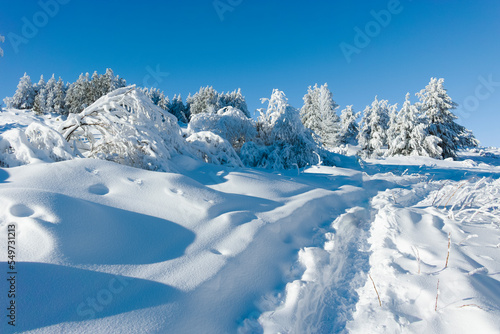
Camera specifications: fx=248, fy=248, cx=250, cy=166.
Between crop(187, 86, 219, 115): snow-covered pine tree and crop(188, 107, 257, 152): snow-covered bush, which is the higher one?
crop(187, 86, 219, 115): snow-covered pine tree

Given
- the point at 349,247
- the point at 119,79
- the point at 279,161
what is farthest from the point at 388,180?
the point at 119,79

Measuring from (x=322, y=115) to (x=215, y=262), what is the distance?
29.0 m

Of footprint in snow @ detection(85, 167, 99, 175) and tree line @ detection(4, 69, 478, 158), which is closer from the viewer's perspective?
footprint in snow @ detection(85, 167, 99, 175)

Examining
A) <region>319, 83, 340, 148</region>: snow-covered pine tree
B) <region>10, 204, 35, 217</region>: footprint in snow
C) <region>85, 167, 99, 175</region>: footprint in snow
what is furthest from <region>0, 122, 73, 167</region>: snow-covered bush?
<region>319, 83, 340, 148</region>: snow-covered pine tree

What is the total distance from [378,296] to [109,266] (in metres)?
2.06

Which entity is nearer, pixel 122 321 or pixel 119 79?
pixel 122 321

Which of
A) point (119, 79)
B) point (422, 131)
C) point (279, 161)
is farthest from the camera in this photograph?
point (119, 79)

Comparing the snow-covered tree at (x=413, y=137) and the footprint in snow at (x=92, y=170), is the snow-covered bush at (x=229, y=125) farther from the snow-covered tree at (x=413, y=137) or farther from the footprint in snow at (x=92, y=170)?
the snow-covered tree at (x=413, y=137)

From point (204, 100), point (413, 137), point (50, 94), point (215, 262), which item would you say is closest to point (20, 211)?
point (215, 262)

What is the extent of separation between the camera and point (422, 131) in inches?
734

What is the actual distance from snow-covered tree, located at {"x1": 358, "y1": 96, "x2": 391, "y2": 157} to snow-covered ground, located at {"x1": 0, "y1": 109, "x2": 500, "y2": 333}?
25.3m

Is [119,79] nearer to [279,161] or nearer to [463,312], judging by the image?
[279,161]

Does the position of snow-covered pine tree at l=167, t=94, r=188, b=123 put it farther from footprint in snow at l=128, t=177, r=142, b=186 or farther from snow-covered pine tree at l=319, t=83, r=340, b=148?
footprint in snow at l=128, t=177, r=142, b=186

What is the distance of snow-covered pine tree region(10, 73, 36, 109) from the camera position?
42.6 m
